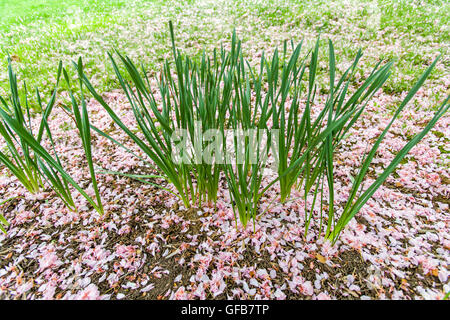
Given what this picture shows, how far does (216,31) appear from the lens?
18.1 feet

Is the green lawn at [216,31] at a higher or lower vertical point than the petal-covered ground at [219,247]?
higher

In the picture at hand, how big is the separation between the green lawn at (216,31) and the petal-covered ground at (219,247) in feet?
6.54

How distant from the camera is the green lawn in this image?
3.85 m

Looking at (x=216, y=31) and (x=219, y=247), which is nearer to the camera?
(x=219, y=247)

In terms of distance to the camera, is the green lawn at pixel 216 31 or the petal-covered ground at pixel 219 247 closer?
the petal-covered ground at pixel 219 247

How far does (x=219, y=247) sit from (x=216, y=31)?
5203mm

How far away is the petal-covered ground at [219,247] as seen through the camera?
128 centimetres

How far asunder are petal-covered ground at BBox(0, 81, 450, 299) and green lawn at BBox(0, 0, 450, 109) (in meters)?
1.99

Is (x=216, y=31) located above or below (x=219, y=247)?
above

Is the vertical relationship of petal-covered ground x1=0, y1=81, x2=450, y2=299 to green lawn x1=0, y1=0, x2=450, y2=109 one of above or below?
below

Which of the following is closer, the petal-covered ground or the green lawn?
the petal-covered ground

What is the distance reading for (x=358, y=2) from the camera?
6.29m
